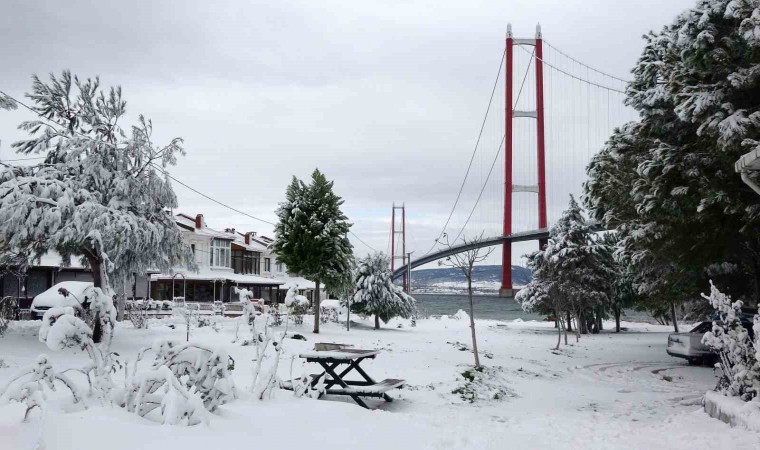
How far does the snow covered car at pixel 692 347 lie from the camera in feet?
56.2

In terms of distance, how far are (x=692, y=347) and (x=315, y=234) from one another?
1276 centimetres

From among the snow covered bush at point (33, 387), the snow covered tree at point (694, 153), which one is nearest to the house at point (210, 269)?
the snow covered tree at point (694, 153)

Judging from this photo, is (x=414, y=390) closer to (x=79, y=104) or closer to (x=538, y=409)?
(x=538, y=409)

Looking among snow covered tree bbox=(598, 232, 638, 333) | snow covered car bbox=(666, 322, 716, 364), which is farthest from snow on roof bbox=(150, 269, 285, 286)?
snow covered car bbox=(666, 322, 716, 364)

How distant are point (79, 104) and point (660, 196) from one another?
13.9m

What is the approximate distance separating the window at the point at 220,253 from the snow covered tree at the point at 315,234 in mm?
20103

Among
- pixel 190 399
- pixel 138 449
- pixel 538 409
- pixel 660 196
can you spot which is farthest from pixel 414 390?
pixel 138 449

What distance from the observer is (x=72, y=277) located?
34.7m

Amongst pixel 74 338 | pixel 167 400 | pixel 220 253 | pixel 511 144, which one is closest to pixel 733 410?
pixel 167 400

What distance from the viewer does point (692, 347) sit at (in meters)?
17.3

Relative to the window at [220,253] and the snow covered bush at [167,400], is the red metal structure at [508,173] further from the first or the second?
the snow covered bush at [167,400]

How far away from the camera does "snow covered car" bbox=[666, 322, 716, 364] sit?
674 inches

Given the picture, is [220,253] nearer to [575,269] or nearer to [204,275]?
[204,275]

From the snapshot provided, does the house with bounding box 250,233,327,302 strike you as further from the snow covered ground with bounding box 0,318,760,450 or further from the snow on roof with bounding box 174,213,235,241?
the snow covered ground with bounding box 0,318,760,450
